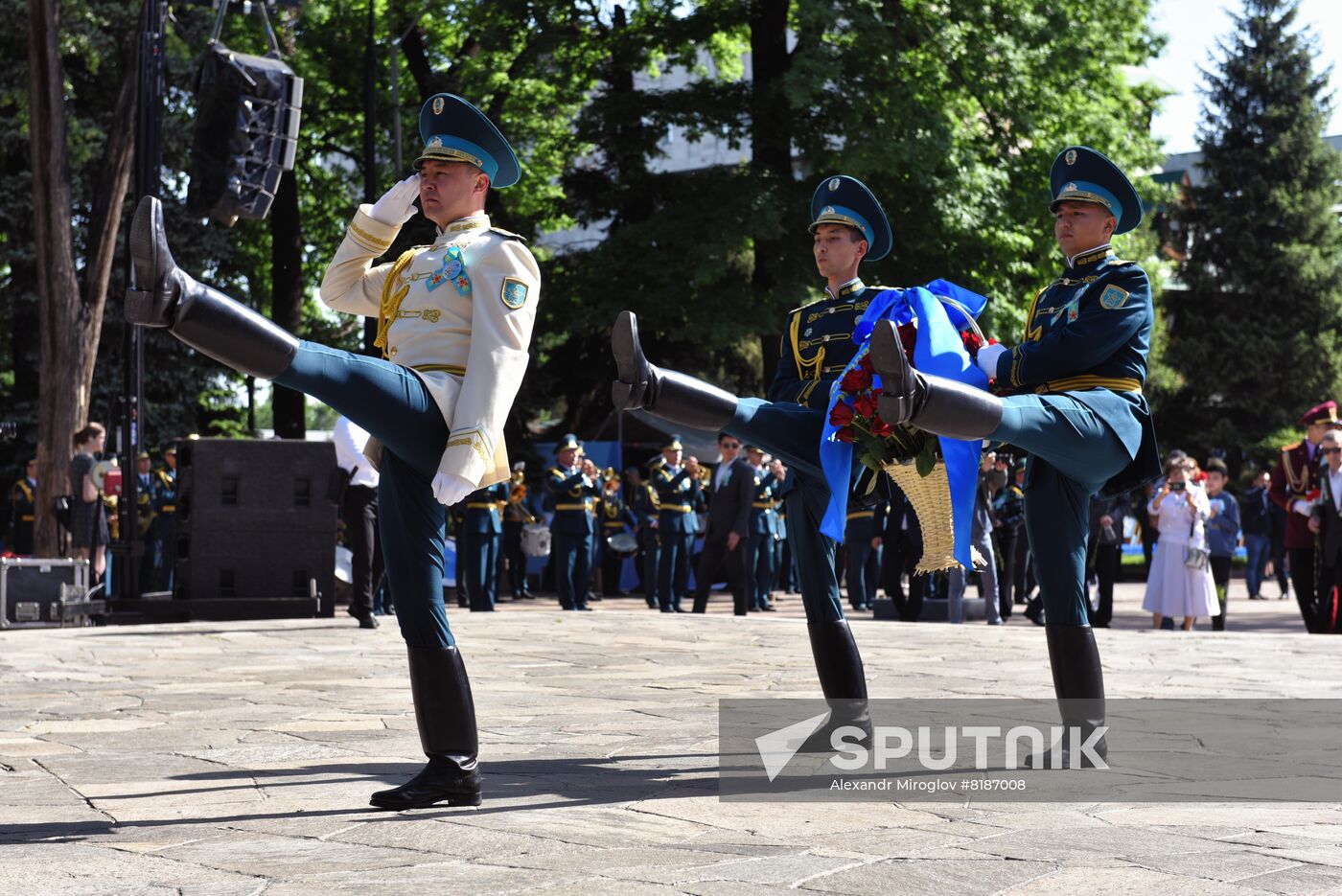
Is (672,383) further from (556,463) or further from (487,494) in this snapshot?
(556,463)

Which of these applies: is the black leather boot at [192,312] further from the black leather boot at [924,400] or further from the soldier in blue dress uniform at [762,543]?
the soldier in blue dress uniform at [762,543]

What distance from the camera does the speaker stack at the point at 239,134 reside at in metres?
12.7

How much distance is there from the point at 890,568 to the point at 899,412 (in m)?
12.9

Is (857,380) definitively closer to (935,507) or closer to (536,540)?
(935,507)

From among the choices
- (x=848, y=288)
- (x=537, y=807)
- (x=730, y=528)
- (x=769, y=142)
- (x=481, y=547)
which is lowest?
(x=537, y=807)

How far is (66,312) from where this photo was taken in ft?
57.9

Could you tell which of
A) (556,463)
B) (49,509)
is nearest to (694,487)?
(556,463)

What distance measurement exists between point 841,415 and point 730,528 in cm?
1148

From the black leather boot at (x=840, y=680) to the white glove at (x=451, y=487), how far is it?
5.39ft

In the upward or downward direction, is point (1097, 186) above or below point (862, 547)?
above

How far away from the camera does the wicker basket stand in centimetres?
561

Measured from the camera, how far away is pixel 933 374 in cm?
534

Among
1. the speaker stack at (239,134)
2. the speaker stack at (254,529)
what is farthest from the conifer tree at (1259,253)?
the speaker stack at (239,134)

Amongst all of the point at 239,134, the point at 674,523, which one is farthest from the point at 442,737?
the point at 674,523
